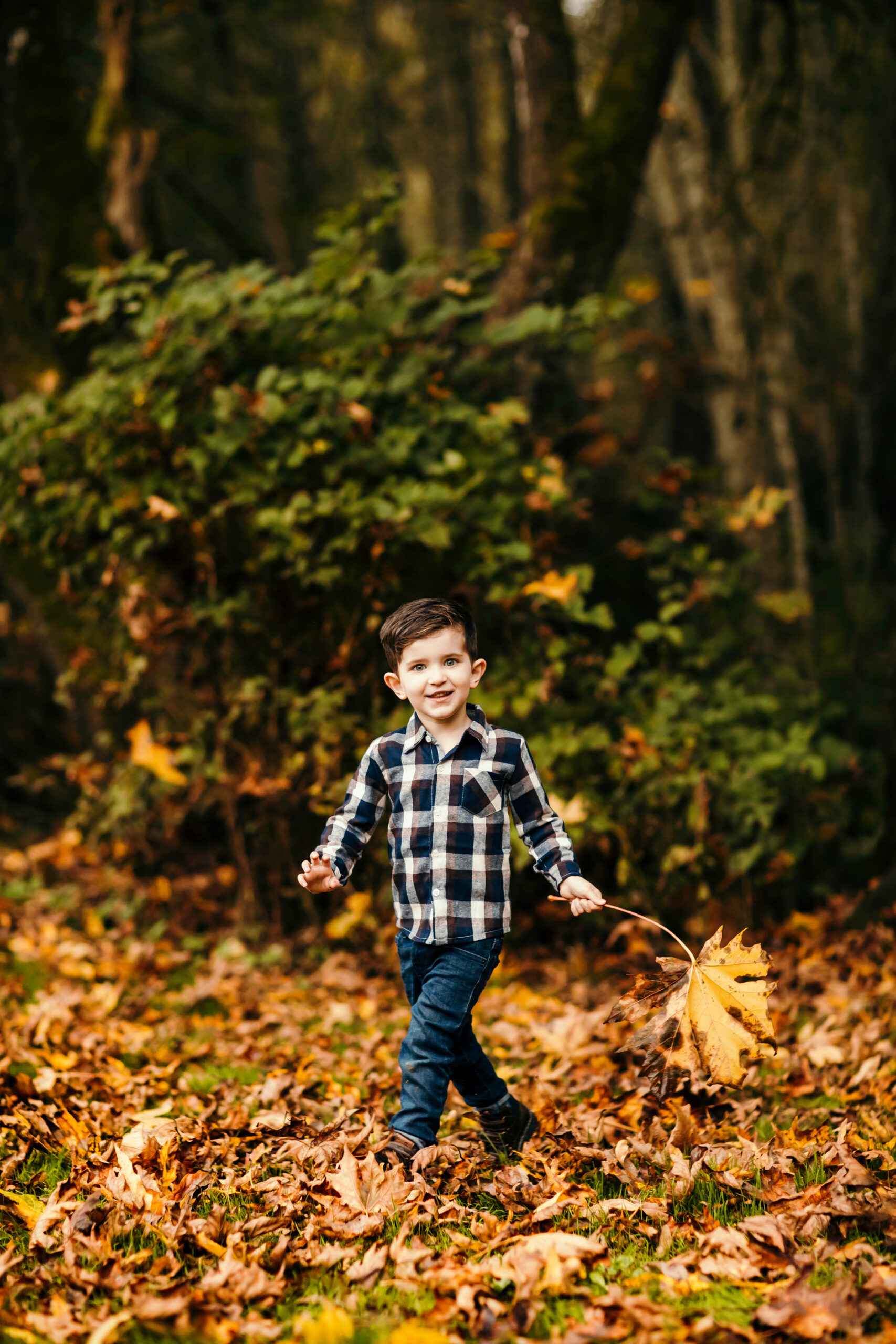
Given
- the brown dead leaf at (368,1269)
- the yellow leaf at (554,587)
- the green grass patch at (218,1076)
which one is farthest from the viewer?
the yellow leaf at (554,587)

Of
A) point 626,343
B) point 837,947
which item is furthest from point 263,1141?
point 626,343

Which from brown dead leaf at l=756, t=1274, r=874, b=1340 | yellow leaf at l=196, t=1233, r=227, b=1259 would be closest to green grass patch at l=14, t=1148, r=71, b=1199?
yellow leaf at l=196, t=1233, r=227, b=1259

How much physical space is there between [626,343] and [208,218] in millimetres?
3519

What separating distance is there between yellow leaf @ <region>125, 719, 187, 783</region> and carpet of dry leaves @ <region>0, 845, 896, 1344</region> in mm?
908

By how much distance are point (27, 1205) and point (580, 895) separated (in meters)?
1.43

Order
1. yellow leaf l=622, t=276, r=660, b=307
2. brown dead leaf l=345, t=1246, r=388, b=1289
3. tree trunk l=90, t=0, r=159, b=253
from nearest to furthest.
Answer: brown dead leaf l=345, t=1246, r=388, b=1289 → tree trunk l=90, t=0, r=159, b=253 → yellow leaf l=622, t=276, r=660, b=307

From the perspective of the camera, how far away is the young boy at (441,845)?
8.16 ft

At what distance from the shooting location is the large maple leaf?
2301 millimetres

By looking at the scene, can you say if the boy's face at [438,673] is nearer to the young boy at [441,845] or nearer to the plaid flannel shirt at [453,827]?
the young boy at [441,845]

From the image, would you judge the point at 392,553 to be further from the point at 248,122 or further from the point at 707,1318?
the point at 248,122

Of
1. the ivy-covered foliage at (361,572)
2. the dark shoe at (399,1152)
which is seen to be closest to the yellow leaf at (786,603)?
the ivy-covered foliage at (361,572)

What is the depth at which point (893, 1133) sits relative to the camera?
274 cm

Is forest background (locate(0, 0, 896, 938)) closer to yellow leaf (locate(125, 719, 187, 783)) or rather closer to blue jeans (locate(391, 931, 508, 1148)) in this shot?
yellow leaf (locate(125, 719, 187, 783))

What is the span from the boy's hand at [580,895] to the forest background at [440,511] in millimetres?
1320
